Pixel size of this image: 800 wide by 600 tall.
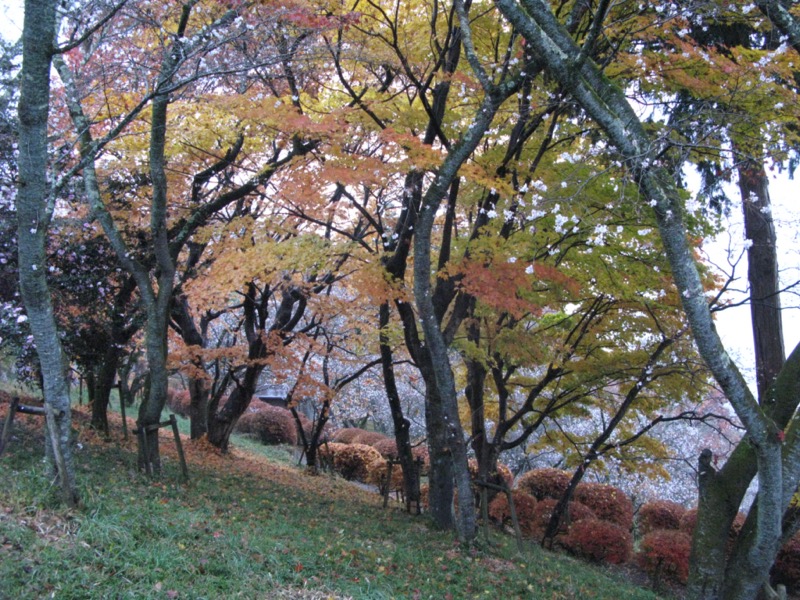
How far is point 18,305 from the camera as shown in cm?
793

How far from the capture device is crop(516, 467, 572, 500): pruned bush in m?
13.5

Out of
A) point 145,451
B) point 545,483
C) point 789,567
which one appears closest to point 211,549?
point 145,451

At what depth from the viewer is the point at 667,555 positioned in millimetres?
9984

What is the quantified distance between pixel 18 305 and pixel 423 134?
5978 millimetres

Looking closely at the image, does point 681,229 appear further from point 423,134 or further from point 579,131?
point 423,134

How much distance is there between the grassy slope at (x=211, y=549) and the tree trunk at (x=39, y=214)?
0.45 metres

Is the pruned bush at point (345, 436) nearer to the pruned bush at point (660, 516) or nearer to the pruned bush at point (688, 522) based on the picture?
the pruned bush at point (660, 516)

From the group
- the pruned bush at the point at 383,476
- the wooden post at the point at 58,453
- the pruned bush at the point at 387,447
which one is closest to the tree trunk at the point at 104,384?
the pruned bush at the point at 383,476

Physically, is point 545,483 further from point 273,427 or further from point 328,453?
point 273,427

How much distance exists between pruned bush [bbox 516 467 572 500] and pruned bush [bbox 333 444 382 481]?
4.08 metres

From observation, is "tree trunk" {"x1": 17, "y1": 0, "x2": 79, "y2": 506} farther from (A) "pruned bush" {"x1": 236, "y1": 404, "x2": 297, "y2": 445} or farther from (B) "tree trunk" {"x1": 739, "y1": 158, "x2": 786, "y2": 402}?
(A) "pruned bush" {"x1": 236, "y1": 404, "x2": 297, "y2": 445}

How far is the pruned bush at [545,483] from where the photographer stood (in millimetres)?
13461

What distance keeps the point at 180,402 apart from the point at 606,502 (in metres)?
18.4

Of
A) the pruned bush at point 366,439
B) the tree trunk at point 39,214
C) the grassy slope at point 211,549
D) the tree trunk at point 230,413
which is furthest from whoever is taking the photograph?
the pruned bush at point 366,439
